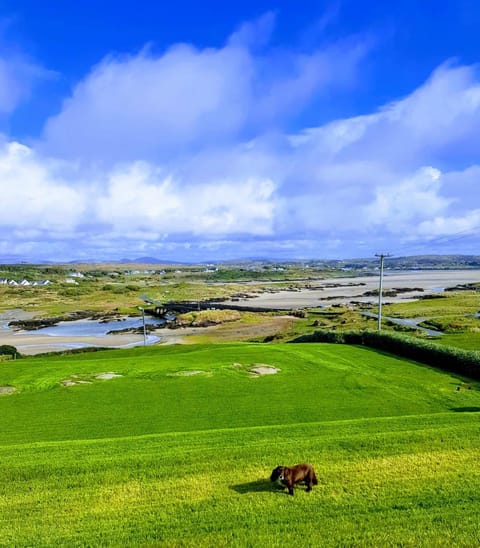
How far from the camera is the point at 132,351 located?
4234 cm

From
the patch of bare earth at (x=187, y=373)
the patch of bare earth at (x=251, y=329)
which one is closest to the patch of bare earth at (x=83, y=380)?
the patch of bare earth at (x=187, y=373)

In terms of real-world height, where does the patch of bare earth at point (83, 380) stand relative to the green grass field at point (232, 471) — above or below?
below

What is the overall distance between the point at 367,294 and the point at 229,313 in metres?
62.2

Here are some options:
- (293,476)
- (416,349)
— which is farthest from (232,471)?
(416,349)

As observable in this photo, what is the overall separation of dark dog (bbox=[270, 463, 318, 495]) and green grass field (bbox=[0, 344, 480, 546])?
9.0 inches

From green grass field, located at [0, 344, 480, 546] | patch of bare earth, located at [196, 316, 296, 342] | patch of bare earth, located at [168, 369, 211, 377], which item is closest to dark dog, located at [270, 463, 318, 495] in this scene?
green grass field, located at [0, 344, 480, 546]

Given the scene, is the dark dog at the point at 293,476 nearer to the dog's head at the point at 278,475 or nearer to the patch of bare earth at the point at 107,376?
the dog's head at the point at 278,475

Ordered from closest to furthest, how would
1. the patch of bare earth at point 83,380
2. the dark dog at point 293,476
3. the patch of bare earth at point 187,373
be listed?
the dark dog at point 293,476 < the patch of bare earth at point 83,380 < the patch of bare earth at point 187,373

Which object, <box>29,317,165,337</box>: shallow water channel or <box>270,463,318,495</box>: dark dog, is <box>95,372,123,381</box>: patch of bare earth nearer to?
→ <box>270,463,318,495</box>: dark dog

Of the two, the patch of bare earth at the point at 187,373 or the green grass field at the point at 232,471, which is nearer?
the green grass field at the point at 232,471

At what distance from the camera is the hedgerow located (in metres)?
27.2

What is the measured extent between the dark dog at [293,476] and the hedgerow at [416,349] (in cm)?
2102

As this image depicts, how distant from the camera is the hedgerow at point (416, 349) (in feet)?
89.2

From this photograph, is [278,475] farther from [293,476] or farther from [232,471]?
[232,471]
